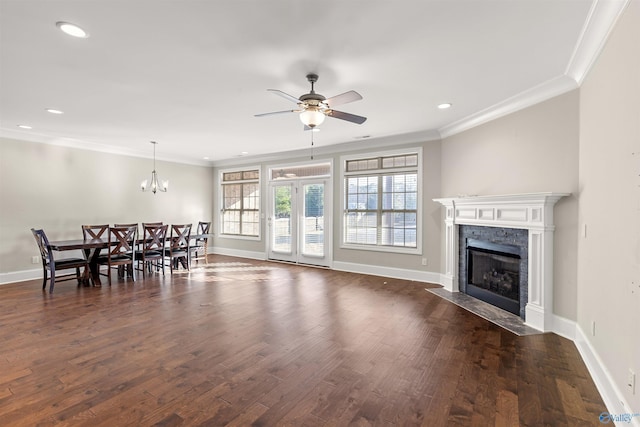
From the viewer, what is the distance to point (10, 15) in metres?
2.15

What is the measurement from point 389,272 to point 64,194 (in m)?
6.47

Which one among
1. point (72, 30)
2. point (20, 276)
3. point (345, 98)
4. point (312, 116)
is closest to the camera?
point (72, 30)

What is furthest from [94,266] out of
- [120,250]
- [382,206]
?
[382,206]

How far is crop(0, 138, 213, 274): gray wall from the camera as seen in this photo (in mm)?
5336

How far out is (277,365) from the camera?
2.60 metres

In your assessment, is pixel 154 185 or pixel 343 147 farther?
pixel 154 185

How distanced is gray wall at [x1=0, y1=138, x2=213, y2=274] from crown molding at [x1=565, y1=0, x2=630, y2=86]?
7.82 meters

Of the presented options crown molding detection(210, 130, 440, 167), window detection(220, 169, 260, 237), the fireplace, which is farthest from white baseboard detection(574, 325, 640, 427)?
window detection(220, 169, 260, 237)

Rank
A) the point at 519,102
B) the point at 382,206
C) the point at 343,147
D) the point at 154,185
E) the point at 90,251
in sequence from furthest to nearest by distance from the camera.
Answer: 1. the point at 154,185
2. the point at 343,147
3. the point at 382,206
4. the point at 90,251
5. the point at 519,102

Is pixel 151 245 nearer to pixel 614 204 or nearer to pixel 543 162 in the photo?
pixel 543 162

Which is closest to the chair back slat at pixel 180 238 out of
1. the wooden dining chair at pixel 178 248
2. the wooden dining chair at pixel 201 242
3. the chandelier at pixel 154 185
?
the wooden dining chair at pixel 178 248

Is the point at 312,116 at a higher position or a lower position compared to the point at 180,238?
higher

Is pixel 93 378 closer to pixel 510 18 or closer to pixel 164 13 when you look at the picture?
pixel 164 13

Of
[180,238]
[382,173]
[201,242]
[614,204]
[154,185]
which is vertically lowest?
[201,242]
